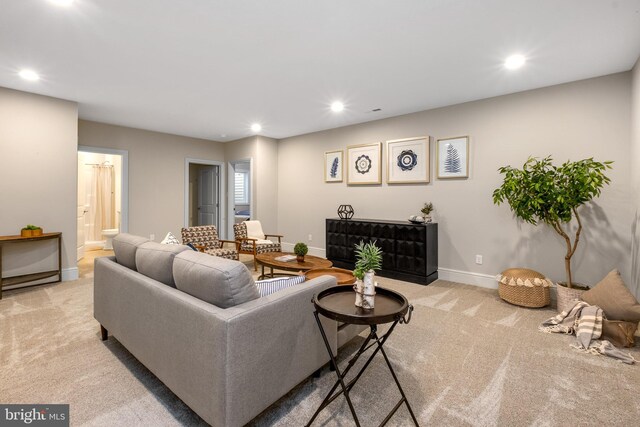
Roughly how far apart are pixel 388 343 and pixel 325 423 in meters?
1.07

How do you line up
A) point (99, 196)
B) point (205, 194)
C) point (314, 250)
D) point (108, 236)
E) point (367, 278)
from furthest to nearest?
1. point (205, 194)
2. point (99, 196)
3. point (108, 236)
4. point (314, 250)
5. point (367, 278)

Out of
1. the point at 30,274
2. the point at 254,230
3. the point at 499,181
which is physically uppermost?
the point at 499,181

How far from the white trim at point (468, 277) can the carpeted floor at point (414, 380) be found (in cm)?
114

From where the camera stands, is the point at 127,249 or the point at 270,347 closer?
the point at 270,347

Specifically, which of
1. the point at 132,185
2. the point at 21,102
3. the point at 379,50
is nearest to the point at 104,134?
the point at 132,185

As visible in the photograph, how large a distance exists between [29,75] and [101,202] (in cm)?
456

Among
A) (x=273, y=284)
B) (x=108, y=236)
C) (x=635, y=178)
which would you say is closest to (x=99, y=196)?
(x=108, y=236)

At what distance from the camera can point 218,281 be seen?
1.49 metres

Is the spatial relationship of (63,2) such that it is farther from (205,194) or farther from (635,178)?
(205,194)

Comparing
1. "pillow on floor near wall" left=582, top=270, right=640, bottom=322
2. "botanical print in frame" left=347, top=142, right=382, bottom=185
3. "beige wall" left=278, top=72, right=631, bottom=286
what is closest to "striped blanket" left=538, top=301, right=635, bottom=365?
"pillow on floor near wall" left=582, top=270, right=640, bottom=322

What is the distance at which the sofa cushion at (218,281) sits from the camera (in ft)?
4.91

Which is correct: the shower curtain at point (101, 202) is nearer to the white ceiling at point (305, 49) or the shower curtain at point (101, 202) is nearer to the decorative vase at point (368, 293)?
the white ceiling at point (305, 49)

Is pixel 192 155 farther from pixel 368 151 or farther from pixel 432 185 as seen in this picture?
pixel 432 185

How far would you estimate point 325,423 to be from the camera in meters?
1.63
